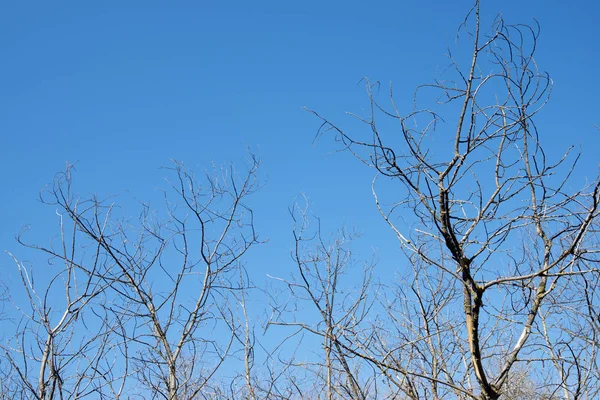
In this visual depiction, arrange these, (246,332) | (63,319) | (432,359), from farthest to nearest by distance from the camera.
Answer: (246,332), (432,359), (63,319)

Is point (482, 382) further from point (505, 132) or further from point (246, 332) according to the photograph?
point (246, 332)

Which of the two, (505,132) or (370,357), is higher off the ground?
(505,132)

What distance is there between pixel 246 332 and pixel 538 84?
3.84m

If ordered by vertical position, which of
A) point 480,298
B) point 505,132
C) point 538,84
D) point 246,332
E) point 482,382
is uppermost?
point 246,332

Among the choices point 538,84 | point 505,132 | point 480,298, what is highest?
point 538,84

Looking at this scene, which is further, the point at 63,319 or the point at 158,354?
the point at 158,354

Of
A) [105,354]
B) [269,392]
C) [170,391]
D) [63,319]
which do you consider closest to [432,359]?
[269,392]

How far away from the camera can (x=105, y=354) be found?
14.0 ft

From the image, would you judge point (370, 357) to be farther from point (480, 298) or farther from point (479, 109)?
point (479, 109)

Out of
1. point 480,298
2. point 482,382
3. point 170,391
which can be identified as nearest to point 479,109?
point 480,298

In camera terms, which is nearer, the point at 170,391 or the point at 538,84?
the point at 538,84

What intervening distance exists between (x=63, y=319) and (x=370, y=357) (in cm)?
248

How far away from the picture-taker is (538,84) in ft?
8.47

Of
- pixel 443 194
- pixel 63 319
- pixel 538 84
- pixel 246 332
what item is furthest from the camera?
pixel 246 332
